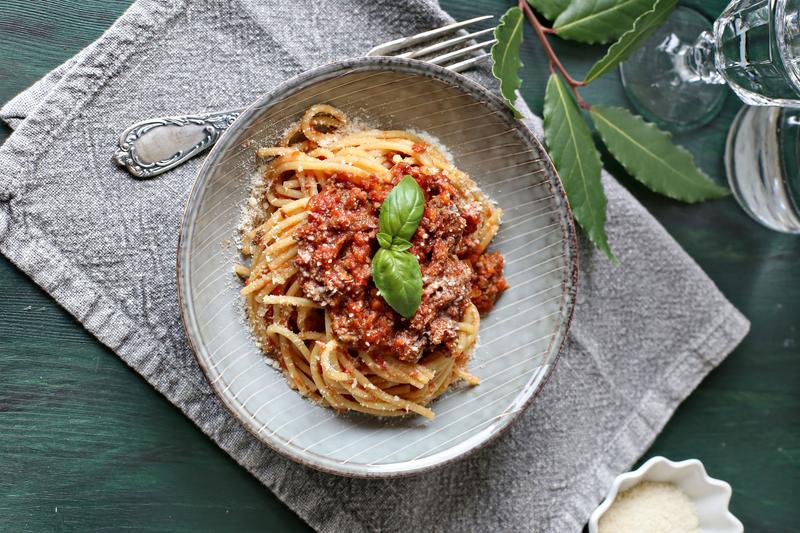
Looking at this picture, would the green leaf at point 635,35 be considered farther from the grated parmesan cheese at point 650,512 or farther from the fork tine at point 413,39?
the grated parmesan cheese at point 650,512

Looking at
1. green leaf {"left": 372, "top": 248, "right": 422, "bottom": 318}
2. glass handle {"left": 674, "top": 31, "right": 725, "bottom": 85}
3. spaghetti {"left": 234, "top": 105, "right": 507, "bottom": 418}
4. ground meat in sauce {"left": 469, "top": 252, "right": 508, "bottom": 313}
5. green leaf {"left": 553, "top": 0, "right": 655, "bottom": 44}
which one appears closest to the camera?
green leaf {"left": 372, "top": 248, "right": 422, "bottom": 318}

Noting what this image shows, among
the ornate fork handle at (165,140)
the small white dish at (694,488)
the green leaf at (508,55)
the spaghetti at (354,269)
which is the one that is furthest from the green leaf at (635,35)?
the small white dish at (694,488)

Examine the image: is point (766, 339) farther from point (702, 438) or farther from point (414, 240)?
point (414, 240)

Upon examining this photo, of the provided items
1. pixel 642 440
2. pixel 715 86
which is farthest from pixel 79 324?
pixel 715 86

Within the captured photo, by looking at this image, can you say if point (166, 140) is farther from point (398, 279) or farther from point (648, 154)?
point (648, 154)

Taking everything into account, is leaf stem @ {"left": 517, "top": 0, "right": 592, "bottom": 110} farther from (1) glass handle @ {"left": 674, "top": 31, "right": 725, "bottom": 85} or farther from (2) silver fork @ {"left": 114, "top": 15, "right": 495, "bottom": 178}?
(2) silver fork @ {"left": 114, "top": 15, "right": 495, "bottom": 178}

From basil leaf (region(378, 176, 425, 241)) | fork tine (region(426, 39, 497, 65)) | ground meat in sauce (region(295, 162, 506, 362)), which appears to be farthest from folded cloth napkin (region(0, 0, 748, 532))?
basil leaf (region(378, 176, 425, 241))
